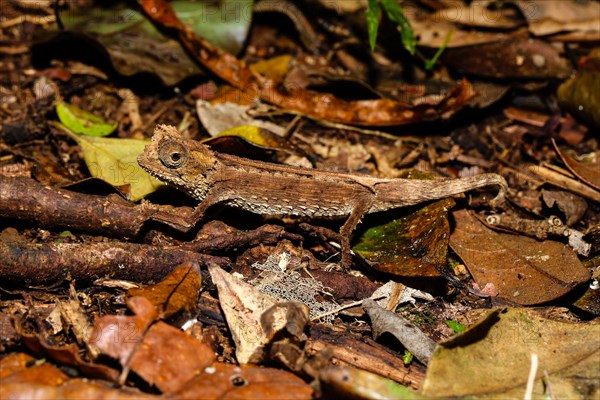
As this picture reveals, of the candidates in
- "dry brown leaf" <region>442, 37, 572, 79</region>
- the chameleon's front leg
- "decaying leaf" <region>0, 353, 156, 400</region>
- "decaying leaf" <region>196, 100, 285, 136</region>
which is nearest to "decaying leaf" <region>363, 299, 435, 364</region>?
the chameleon's front leg

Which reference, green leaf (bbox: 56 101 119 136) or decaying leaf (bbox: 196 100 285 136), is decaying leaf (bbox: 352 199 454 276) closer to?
decaying leaf (bbox: 196 100 285 136)

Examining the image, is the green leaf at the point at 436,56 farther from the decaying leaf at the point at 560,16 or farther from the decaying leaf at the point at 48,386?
the decaying leaf at the point at 48,386

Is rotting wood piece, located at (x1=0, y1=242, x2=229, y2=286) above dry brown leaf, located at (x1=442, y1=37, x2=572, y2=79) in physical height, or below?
below

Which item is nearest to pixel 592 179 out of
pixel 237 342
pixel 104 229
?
pixel 237 342

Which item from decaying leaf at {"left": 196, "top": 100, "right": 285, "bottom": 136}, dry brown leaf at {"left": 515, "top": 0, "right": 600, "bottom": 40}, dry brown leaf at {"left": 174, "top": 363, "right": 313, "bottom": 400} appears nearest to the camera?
dry brown leaf at {"left": 174, "top": 363, "right": 313, "bottom": 400}

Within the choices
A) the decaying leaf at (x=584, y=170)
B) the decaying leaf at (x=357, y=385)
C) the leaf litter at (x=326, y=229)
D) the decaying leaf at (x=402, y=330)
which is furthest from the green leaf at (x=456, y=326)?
the decaying leaf at (x=584, y=170)
